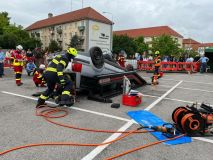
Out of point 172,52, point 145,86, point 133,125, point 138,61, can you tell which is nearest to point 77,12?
point 172,52

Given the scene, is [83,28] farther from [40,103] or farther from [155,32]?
[40,103]

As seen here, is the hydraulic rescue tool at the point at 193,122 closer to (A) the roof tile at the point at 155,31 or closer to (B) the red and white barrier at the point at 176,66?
(B) the red and white barrier at the point at 176,66

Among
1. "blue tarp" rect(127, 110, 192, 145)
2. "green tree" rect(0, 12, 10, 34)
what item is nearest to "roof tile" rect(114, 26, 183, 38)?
"green tree" rect(0, 12, 10, 34)

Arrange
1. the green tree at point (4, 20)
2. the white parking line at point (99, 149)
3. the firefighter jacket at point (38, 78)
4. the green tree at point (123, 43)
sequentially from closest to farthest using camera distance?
1. the white parking line at point (99, 149)
2. the firefighter jacket at point (38, 78)
3. the green tree at point (4, 20)
4. the green tree at point (123, 43)

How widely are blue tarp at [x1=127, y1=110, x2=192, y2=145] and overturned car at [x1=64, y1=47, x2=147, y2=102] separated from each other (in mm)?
1526

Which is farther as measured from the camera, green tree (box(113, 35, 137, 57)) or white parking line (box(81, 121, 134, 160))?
green tree (box(113, 35, 137, 57))

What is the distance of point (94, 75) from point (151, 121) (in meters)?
3.09

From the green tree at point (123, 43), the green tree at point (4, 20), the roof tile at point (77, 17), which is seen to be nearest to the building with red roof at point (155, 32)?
the green tree at point (123, 43)

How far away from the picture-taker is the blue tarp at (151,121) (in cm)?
448

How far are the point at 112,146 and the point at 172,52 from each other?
76697mm

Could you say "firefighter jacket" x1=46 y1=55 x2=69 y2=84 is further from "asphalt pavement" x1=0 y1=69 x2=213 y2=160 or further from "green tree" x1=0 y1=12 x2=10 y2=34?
"green tree" x1=0 y1=12 x2=10 y2=34

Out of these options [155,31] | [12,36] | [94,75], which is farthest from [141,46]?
[94,75]

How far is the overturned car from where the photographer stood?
7.57 metres

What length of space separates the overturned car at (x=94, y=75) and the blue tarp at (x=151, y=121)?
1526 mm
